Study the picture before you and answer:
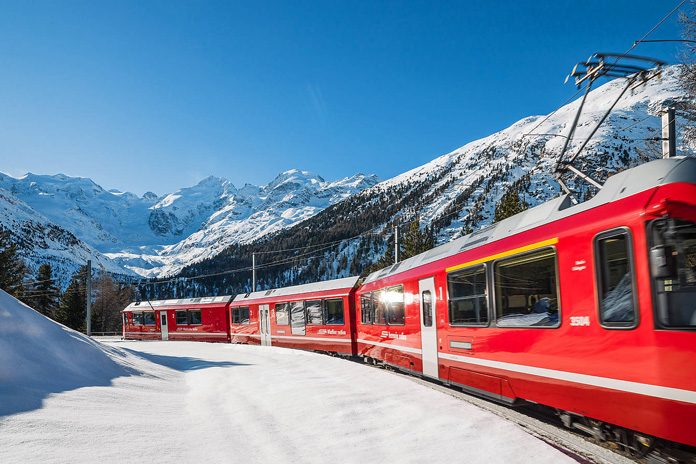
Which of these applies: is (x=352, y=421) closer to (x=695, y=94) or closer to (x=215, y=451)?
(x=215, y=451)

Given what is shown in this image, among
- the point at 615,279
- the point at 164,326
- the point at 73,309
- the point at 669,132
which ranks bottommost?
the point at 164,326

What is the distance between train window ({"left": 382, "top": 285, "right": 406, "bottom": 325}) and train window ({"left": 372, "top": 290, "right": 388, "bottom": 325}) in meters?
0.28

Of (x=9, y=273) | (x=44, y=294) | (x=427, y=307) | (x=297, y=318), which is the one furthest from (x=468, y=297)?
(x=44, y=294)

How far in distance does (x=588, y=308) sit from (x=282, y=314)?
60.6 feet

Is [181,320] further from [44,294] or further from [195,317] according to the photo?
[44,294]

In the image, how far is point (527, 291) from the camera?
7004mm

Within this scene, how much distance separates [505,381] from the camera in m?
7.59

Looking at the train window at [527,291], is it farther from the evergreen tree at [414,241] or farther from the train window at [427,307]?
the evergreen tree at [414,241]

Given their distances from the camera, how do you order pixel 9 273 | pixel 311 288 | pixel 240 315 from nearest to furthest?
pixel 311 288, pixel 240 315, pixel 9 273

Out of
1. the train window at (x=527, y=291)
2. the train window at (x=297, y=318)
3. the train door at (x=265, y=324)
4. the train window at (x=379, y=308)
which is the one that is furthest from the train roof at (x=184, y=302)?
the train window at (x=527, y=291)

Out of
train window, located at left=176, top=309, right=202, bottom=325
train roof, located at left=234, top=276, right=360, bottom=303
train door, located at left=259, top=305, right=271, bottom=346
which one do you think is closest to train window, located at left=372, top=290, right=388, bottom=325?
train roof, located at left=234, top=276, right=360, bottom=303

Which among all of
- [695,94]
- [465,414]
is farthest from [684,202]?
[695,94]

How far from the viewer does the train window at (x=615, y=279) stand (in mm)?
5113

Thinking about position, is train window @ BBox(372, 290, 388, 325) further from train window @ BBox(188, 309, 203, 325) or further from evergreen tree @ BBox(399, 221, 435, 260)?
evergreen tree @ BBox(399, 221, 435, 260)
